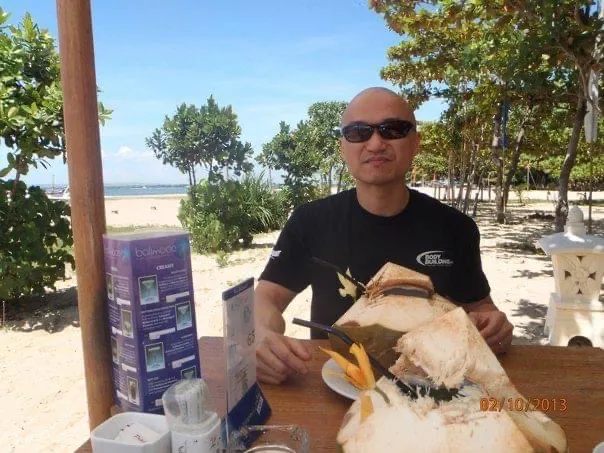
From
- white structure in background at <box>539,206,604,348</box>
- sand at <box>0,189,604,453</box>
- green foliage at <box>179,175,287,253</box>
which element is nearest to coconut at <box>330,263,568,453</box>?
white structure in background at <box>539,206,604,348</box>

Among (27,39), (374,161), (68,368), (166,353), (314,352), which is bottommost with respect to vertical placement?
(68,368)

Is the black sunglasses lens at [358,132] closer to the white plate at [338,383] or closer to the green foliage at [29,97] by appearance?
the white plate at [338,383]

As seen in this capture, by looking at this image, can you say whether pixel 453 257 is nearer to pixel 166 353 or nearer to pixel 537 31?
pixel 166 353

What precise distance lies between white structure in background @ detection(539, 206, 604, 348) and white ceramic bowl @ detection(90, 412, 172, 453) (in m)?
2.76

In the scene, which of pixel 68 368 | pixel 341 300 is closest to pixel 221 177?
pixel 68 368

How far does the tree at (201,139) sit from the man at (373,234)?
9.73 meters

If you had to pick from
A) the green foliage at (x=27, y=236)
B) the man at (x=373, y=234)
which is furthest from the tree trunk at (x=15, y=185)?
the man at (x=373, y=234)

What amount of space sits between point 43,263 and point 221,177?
22.4 feet

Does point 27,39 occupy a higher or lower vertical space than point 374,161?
higher

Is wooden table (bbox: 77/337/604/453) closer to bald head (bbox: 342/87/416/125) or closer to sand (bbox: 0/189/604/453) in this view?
bald head (bbox: 342/87/416/125)

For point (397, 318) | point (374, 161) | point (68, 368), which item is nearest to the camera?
point (397, 318)

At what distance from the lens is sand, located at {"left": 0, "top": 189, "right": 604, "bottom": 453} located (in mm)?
3105

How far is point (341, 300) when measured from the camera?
1.86m

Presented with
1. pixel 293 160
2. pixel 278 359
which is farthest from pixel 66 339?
pixel 293 160
